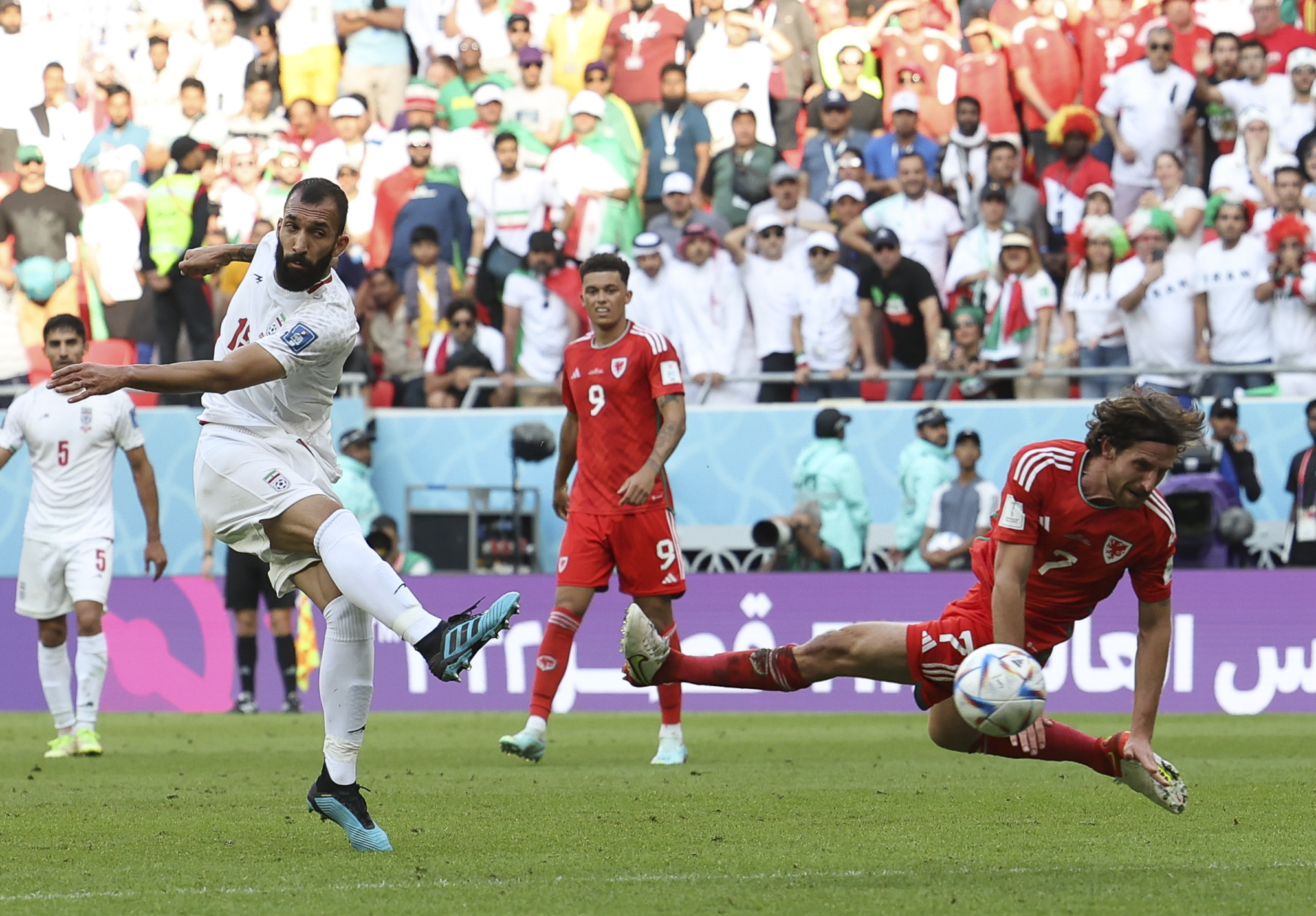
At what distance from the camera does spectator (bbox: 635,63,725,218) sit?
18.4 m

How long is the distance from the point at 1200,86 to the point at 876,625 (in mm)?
11800

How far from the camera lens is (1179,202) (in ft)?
53.7

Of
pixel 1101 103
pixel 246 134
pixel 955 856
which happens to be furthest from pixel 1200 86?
pixel 955 856

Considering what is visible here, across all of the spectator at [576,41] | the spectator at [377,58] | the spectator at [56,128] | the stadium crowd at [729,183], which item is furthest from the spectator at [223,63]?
the spectator at [576,41]

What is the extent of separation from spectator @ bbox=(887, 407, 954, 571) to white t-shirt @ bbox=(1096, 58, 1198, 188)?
348 centimetres

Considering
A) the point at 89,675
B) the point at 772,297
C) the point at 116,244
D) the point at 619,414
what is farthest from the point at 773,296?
the point at 89,675

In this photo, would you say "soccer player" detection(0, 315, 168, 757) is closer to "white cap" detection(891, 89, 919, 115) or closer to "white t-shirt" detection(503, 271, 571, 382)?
"white t-shirt" detection(503, 271, 571, 382)

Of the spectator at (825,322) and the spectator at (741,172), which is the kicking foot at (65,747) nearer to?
the spectator at (825,322)

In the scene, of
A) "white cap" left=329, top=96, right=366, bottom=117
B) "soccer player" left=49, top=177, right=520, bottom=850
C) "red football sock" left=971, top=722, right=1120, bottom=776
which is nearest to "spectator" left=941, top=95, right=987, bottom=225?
"white cap" left=329, top=96, right=366, bottom=117

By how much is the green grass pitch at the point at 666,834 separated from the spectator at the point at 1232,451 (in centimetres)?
404

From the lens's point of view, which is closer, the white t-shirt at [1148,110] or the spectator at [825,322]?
the spectator at [825,322]

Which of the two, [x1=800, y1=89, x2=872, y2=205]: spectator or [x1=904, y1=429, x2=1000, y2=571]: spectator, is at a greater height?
[x1=800, y1=89, x2=872, y2=205]: spectator

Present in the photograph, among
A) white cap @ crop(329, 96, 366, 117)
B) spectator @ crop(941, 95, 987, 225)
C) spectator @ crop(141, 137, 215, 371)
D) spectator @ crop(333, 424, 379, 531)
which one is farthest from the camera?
white cap @ crop(329, 96, 366, 117)

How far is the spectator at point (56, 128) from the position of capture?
66.4 ft
